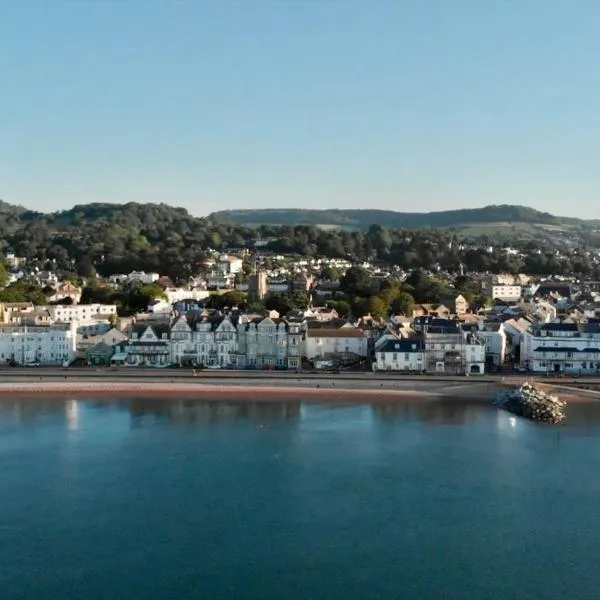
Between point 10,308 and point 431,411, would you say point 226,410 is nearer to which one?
point 431,411

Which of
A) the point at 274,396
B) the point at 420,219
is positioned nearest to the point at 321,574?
the point at 274,396

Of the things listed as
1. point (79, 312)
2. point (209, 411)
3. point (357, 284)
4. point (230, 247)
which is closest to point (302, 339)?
point (209, 411)

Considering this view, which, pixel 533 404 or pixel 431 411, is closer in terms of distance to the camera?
pixel 533 404

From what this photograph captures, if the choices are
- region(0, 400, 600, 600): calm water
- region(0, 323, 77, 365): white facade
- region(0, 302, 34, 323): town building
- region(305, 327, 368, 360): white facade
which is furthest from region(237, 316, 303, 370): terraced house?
region(0, 302, 34, 323): town building

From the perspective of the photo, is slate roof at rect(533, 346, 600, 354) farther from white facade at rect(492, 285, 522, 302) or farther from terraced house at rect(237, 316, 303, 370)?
white facade at rect(492, 285, 522, 302)

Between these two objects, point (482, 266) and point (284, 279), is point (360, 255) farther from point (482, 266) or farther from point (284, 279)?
point (284, 279)

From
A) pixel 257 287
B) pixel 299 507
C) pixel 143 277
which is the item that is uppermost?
pixel 143 277

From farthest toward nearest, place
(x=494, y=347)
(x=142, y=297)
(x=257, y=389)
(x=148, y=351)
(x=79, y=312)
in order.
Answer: (x=142, y=297) → (x=79, y=312) → (x=148, y=351) → (x=494, y=347) → (x=257, y=389)
